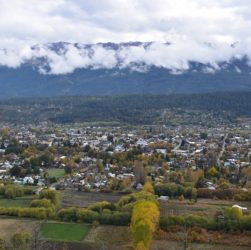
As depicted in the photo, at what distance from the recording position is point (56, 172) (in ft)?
230

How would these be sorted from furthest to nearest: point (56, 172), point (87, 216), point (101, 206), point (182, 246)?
1. point (56, 172)
2. point (101, 206)
3. point (87, 216)
4. point (182, 246)

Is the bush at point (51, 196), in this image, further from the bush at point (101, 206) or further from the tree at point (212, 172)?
the tree at point (212, 172)

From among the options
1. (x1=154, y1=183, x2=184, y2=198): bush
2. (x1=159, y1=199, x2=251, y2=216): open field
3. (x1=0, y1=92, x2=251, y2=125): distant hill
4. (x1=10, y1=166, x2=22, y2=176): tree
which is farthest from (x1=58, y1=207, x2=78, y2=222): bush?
(x1=0, y1=92, x2=251, y2=125): distant hill

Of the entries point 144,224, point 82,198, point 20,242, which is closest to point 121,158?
point 82,198

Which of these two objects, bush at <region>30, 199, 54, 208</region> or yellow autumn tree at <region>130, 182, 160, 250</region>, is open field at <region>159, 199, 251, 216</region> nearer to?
yellow autumn tree at <region>130, 182, 160, 250</region>

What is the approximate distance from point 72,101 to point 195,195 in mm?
130101

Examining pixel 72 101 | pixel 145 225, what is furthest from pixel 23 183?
pixel 72 101

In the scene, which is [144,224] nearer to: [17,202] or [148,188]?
[17,202]

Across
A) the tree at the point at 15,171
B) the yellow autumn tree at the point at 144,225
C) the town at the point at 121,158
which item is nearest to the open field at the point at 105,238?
the yellow autumn tree at the point at 144,225

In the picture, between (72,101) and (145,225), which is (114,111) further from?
(145,225)

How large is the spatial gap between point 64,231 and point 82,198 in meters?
12.0

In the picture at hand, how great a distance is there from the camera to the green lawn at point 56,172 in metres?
67.6

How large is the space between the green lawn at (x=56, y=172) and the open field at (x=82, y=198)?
35.8 ft

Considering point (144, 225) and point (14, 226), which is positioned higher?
point (144, 225)
